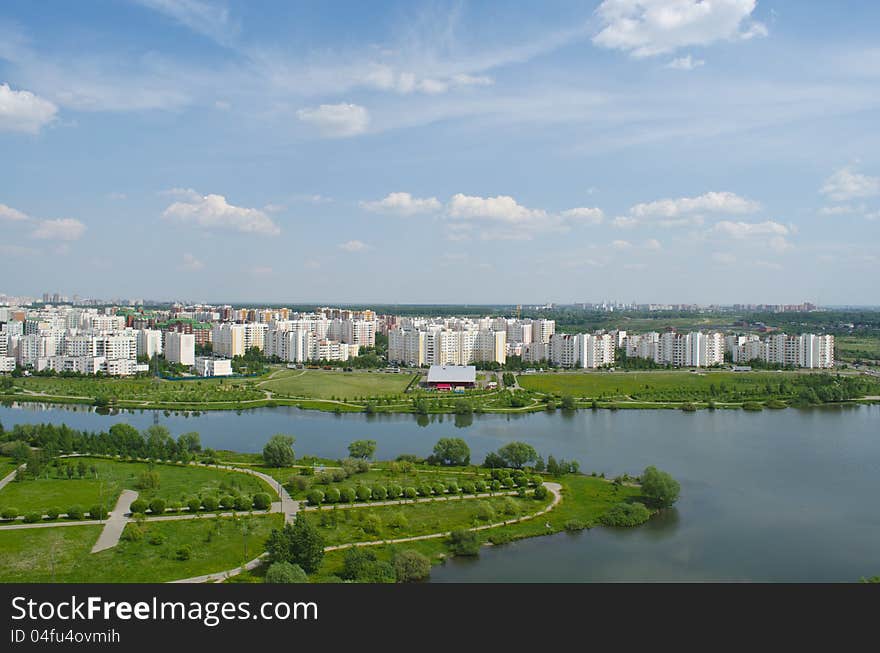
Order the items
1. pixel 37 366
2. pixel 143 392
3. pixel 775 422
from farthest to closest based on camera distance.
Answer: pixel 37 366 < pixel 143 392 < pixel 775 422

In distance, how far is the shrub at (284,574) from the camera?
344 cm

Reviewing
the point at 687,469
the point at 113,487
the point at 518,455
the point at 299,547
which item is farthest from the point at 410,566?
the point at 687,469

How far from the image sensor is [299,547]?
3867 mm

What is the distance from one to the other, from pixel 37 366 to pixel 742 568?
48.5 ft

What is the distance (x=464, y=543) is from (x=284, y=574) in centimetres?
129

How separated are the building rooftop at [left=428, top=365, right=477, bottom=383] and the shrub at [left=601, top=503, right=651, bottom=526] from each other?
734 centimetres

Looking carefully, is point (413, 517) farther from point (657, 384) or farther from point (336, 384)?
point (657, 384)

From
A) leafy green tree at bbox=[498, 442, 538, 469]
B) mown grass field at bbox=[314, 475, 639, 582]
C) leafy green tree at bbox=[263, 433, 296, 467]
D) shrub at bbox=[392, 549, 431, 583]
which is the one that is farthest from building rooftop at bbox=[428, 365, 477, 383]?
shrub at bbox=[392, 549, 431, 583]
